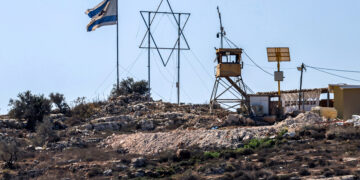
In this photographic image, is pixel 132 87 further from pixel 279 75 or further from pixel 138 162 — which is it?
pixel 138 162

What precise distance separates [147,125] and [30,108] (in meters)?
11.4

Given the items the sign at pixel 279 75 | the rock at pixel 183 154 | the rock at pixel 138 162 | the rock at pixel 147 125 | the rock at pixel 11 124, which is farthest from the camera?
the rock at pixel 11 124

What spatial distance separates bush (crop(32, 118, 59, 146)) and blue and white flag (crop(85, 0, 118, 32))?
11.2 meters

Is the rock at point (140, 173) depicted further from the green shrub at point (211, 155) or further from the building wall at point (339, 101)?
the building wall at point (339, 101)

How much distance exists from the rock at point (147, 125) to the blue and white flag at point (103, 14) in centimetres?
1134

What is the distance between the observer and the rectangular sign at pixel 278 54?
54.8m

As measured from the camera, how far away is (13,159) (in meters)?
43.3

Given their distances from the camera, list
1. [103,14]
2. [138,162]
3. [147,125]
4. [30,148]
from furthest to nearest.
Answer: [103,14], [147,125], [30,148], [138,162]

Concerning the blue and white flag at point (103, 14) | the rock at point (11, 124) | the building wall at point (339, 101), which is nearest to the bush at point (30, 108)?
the rock at point (11, 124)

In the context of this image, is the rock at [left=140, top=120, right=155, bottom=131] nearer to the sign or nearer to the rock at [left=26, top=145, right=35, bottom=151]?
the rock at [left=26, top=145, right=35, bottom=151]

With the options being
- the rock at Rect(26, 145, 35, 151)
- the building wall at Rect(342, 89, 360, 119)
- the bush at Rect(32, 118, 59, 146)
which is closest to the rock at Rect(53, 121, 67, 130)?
the bush at Rect(32, 118, 59, 146)

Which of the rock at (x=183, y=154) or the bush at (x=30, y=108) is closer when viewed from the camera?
the rock at (x=183, y=154)

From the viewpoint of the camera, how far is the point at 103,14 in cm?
5978

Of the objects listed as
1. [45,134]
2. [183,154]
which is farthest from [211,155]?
[45,134]
